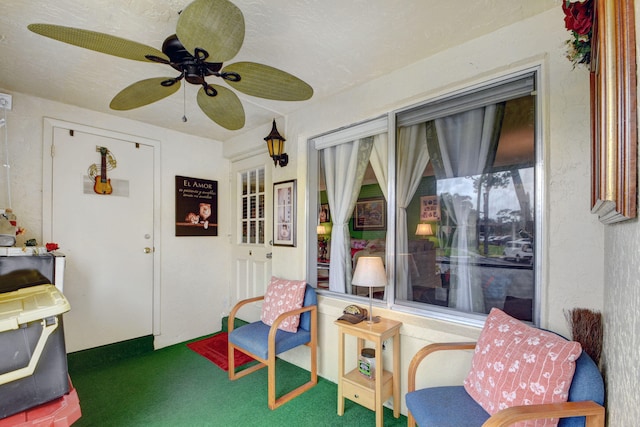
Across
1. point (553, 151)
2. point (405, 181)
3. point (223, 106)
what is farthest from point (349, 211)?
point (553, 151)

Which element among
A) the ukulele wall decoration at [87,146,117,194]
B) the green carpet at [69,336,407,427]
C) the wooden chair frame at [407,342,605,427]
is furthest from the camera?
the ukulele wall decoration at [87,146,117,194]

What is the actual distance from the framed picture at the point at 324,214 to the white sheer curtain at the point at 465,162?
107 cm

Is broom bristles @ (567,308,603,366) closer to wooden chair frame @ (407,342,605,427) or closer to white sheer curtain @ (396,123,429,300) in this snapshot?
wooden chair frame @ (407,342,605,427)

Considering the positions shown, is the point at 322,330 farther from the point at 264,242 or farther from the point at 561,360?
the point at 561,360

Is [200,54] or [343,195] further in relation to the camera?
[343,195]

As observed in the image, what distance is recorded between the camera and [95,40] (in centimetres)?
116

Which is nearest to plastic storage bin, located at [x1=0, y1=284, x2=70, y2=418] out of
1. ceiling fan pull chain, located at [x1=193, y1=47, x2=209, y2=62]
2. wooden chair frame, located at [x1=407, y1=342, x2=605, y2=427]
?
ceiling fan pull chain, located at [x1=193, y1=47, x2=209, y2=62]

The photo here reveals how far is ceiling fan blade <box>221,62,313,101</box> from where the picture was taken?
1385mm

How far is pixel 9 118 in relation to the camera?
7.98 ft

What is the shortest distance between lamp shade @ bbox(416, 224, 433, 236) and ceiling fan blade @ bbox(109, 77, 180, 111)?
1.73 metres

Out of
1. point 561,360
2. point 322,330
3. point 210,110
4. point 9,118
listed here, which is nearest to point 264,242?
point 322,330

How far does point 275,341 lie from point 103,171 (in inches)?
91.4

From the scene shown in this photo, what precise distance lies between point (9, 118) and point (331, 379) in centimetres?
339

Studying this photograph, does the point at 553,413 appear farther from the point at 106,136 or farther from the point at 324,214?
the point at 106,136
